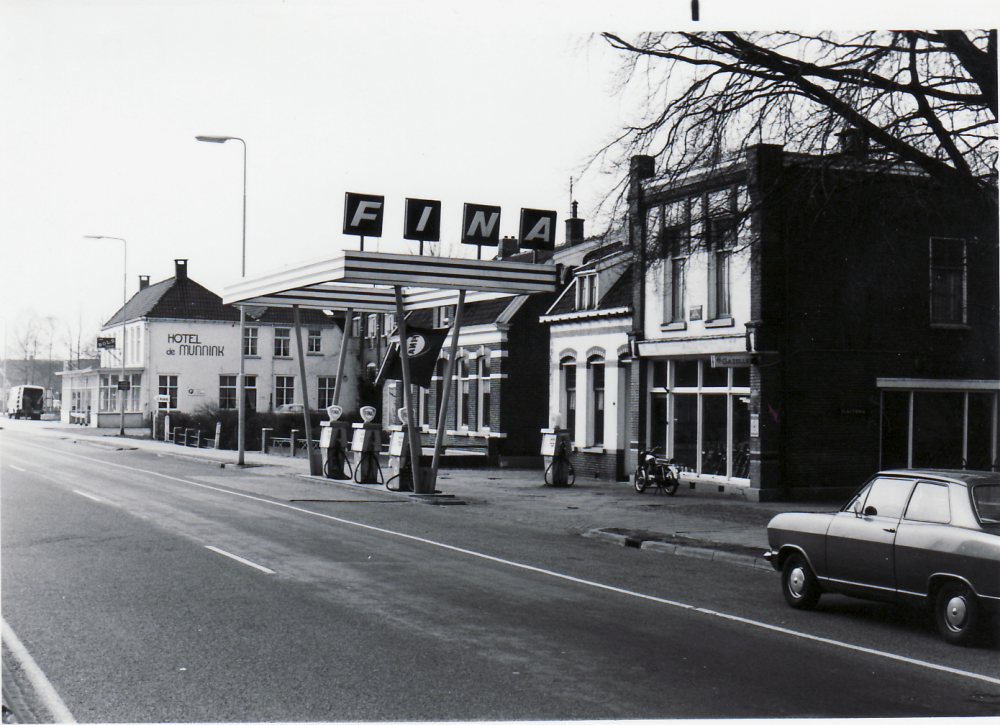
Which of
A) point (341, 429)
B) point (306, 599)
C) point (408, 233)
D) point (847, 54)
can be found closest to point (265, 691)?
point (306, 599)

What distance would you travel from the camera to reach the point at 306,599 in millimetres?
9461

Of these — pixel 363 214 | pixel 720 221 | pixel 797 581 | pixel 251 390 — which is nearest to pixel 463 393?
pixel 363 214

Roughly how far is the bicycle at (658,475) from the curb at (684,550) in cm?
661

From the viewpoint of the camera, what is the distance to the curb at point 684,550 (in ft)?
42.3

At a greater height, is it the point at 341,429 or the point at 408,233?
the point at 408,233

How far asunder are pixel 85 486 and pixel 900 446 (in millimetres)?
17817

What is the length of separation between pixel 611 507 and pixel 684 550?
19.1ft

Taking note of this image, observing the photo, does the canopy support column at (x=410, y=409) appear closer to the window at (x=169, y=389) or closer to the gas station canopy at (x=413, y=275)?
the gas station canopy at (x=413, y=275)

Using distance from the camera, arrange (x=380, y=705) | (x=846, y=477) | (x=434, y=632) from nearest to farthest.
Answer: (x=380, y=705), (x=434, y=632), (x=846, y=477)

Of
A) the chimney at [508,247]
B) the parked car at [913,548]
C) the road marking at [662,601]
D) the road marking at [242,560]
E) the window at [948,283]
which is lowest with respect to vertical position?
the road marking at [662,601]

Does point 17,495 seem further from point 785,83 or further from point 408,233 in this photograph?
point 785,83

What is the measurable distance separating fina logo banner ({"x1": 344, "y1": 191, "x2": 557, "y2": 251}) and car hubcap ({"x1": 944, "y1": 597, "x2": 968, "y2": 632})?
1237 cm

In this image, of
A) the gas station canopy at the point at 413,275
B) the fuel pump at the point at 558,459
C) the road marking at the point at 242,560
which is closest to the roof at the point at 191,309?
the gas station canopy at the point at 413,275

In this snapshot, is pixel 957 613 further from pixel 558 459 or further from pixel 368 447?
pixel 368 447
